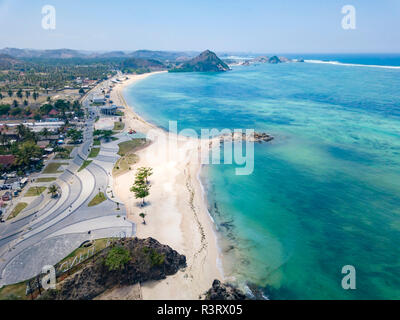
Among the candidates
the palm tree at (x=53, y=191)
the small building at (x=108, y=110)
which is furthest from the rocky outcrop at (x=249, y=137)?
the small building at (x=108, y=110)

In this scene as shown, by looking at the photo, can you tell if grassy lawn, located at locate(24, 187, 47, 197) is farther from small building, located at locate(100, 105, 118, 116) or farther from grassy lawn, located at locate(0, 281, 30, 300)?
small building, located at locate(100, 105, 118, 116)

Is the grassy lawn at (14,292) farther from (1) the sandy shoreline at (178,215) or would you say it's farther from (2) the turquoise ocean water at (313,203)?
(2) the turquoise ocean water at (313,203)

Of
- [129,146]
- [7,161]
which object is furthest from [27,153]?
[129,146]

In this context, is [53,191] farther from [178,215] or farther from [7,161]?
[178,215]

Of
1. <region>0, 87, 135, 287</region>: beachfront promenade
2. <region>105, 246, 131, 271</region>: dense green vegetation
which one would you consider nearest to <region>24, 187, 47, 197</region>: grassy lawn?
<region>0, 87, 135, 287</region>: beachfront promenade

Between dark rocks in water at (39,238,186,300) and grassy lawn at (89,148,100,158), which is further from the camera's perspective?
grassy lawn at (89,148,100,158)

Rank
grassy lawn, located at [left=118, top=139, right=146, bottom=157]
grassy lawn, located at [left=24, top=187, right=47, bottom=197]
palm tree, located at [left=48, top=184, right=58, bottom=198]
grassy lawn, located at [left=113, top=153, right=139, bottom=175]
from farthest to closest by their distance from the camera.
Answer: grassy lawn, located at [left=118, top=139, right=146, bottom=157]
grassy lawn, located at [left=113, top=153, right=139, bottom=175]
grassy lawn, located at [left=24, top=187, right=47, bottom=197]
palm tree, located at [left=48, top=184, right=58, bottom=198]
